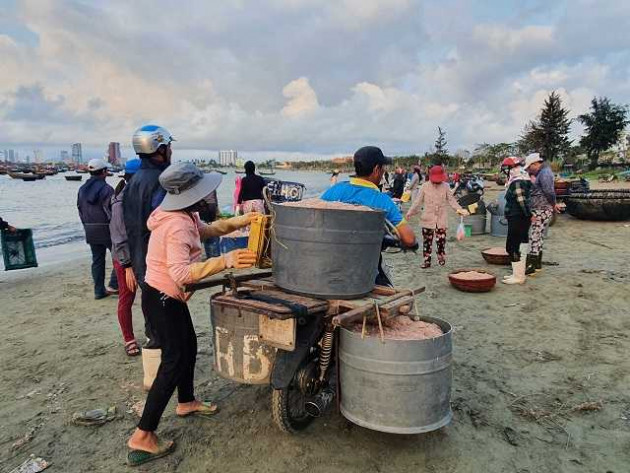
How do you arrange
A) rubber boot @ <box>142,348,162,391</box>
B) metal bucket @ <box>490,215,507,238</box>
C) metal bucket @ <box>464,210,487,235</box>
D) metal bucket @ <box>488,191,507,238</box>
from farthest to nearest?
metal bucket @ <box>464,210,487,235</box> < metal bucket @ <box>490,215,507,238</box> < metal bucket @ <box>488,191,507,238</box> < rubber boot @ <box>142,348,162,391</box>

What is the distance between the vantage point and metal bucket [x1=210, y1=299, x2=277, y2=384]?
3.00 metres

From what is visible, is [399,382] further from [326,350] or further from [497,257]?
[497,257]

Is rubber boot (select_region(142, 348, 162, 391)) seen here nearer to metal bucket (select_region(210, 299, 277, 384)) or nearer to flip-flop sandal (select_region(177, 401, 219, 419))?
flip-flop sandal (select_region(177, 401, 219, 419))

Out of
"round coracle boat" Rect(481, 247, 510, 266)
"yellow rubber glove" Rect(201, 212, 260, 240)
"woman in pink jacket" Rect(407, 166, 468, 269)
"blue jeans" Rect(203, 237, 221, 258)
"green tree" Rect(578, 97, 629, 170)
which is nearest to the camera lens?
"yellow rubber glove" Rect(201, 212, 260, 240)

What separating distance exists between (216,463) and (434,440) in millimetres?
1487

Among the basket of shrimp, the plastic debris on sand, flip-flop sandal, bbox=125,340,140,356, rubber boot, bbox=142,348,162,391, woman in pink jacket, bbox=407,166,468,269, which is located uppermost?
woman in pink jacket, bbox=407,166,468,269

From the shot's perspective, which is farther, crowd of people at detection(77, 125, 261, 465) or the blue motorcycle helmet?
the blue motorcycle helmet

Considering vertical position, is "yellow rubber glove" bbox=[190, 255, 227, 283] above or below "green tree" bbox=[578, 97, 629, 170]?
below

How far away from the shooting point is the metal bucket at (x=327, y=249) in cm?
284

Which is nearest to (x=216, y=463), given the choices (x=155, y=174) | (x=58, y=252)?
(x=155, y=174)

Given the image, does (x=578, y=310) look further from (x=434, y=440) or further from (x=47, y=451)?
(x=47, y=451)

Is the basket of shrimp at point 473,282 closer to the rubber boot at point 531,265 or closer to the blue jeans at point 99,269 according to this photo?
the rubber boot at point 531,265

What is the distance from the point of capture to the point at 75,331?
19.1 feet

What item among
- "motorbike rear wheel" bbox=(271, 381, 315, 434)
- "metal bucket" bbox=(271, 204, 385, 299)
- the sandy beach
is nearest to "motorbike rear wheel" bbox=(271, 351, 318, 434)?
"motorbike rear wheel" bbox=(271, 381, 315, 434)
